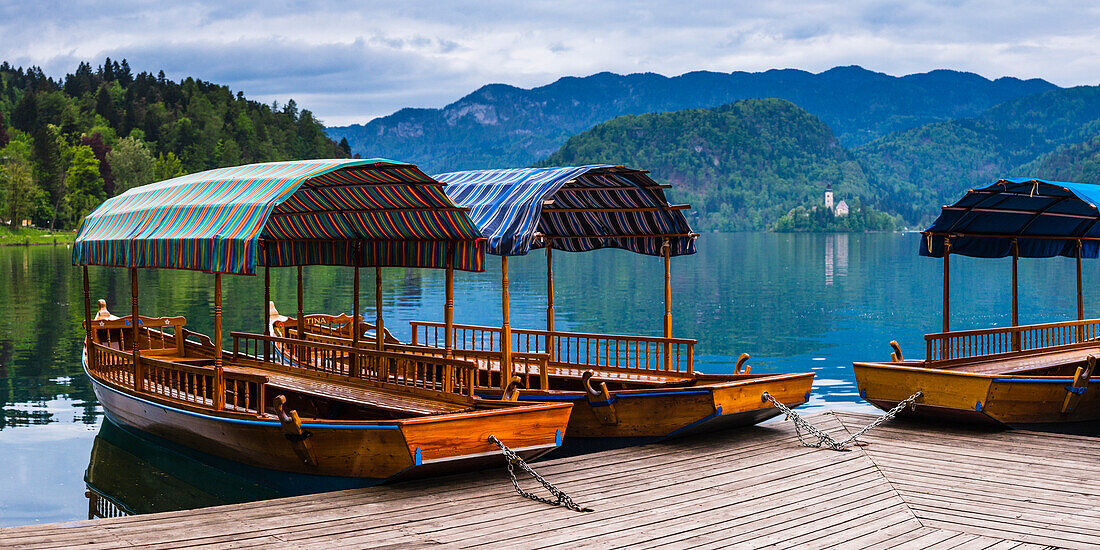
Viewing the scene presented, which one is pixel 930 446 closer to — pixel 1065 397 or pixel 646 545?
pixel 1065 397

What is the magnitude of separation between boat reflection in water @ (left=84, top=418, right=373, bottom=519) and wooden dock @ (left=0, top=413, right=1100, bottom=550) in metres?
1.96

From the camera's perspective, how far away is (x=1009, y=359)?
53.4ft

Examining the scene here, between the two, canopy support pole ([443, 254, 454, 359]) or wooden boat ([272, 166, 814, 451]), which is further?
wooden boat ([272, 166, 814, 451])

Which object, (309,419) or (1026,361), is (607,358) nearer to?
(309,419)

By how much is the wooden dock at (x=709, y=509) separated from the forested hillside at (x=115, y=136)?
9640 cm

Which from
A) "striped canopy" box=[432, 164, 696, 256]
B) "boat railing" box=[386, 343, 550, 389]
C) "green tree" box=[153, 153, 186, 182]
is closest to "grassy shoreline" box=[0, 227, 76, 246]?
"green tree" box=[153, 153, 186, 182]

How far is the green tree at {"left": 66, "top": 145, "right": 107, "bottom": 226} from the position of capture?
98000 millimetres

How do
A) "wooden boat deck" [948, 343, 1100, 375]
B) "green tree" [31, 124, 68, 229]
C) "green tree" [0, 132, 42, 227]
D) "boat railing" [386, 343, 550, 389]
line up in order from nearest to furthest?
"boat railing" [386, 343, 550, 389]
"wooden boat deck" [948, 343, 1100, 375]
"green tree" [0, 132, 42, 227]
"green tree" [31, 124, 68, 229]

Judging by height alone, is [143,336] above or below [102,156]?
below

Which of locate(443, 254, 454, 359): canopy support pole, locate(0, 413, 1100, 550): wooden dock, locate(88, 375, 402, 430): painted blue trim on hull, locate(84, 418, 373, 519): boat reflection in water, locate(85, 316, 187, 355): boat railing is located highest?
locate(443, 254, 454, 359): canopy support pole

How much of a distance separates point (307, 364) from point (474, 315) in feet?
95.5

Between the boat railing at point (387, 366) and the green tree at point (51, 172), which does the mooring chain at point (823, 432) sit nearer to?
the boat railing at point (387, 366)

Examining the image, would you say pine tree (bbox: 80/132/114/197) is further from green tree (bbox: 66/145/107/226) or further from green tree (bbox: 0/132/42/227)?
green tree (bbox: 0/132/42/227)

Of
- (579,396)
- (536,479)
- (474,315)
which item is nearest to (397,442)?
(536,479)
